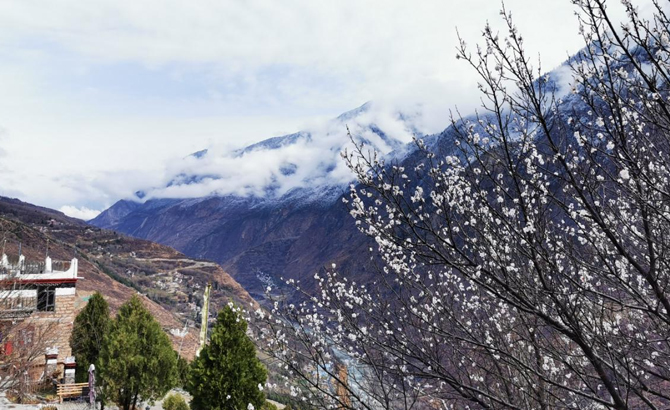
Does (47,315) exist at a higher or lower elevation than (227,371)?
higher

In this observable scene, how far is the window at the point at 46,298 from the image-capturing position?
30200 millimetres

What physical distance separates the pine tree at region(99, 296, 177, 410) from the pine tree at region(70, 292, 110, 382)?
490 cm

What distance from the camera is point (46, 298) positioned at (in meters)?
30.5

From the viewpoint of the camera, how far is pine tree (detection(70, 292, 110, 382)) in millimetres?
27812

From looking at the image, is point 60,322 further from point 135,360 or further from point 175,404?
point 135,360

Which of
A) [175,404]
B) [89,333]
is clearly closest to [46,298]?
[89,333]

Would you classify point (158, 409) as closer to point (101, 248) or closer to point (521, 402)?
point (521, 402)

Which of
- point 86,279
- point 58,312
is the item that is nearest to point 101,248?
point 86,279

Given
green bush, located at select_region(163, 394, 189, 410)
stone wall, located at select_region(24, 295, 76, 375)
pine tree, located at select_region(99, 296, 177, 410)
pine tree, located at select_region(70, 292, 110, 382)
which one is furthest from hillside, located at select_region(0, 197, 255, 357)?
pine tree, located at select_region(99, 296, 177, 410)

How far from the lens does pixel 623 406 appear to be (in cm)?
405

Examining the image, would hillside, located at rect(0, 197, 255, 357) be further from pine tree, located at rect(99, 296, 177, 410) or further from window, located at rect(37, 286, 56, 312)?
pine tree, located at rect(99, 296, 177, 410)

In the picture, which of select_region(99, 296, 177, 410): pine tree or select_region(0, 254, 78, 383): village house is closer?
select_region(99, 296, 177, 410): pine tree

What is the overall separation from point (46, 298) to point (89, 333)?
479 cm

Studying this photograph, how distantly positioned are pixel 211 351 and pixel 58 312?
1923 centimetres
